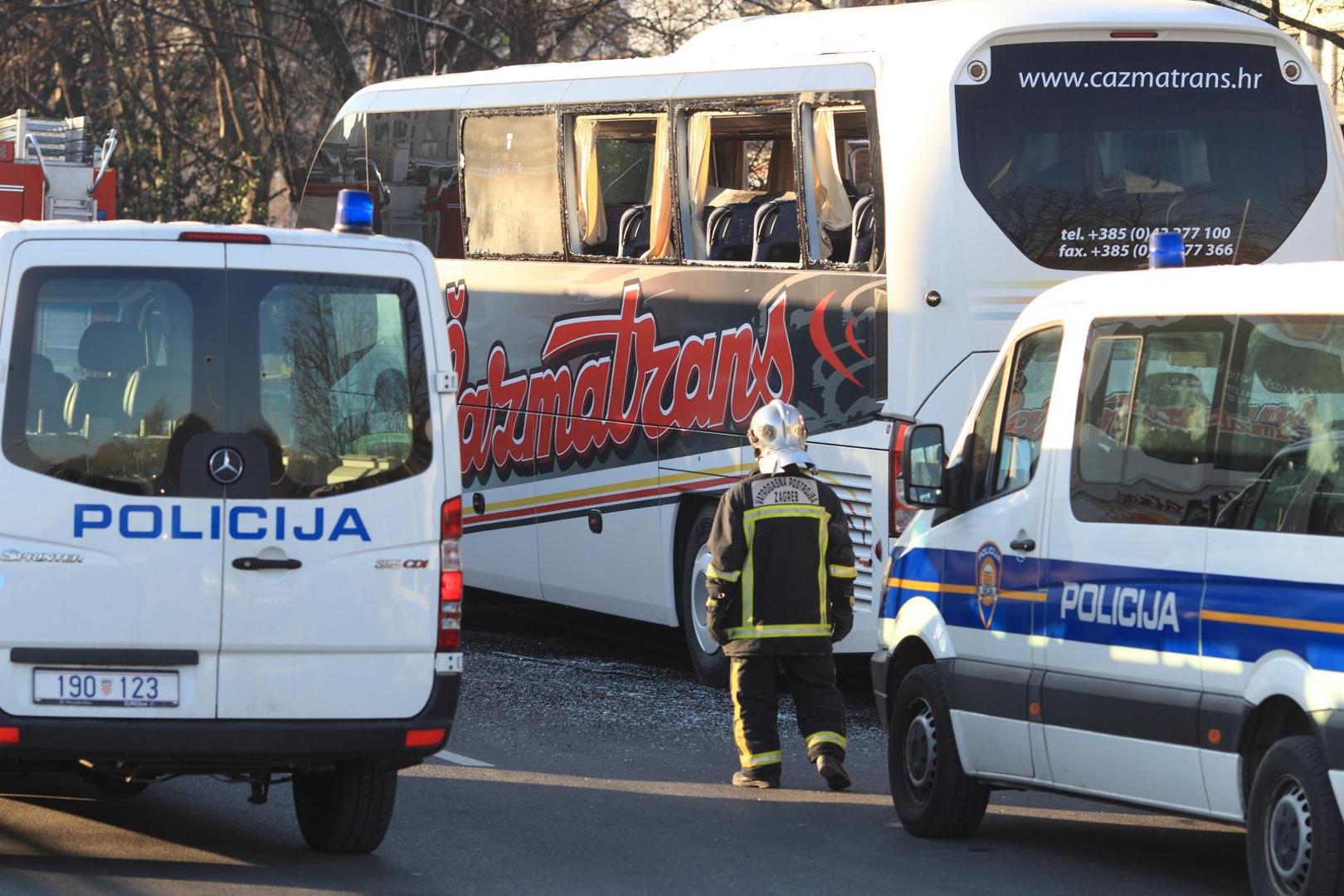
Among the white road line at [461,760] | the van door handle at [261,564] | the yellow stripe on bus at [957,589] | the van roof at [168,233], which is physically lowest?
the white road line at [461,760]

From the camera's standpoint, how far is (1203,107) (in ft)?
39.3

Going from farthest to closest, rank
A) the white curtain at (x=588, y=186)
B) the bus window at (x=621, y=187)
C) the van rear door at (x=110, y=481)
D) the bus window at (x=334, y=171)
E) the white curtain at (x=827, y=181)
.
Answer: the bus window at (x=334, y=171)
the white curtain at (x=588, y=186)
the bus window at (x=621, y=187)
the white curtain at (x=827, y=181)
the van rear door at (x=110, y=481)

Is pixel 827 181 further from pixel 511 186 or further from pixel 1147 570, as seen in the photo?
pixel 1147 570

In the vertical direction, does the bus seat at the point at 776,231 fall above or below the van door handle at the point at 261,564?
above

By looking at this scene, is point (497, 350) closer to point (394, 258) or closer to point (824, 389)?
point (824, 389)

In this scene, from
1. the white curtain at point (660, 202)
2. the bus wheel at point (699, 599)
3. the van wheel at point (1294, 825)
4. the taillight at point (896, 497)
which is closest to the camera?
the van wheel at point (1294, 825)

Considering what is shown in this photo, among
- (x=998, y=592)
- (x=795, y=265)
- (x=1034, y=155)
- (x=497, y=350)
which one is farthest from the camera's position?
(x=497, y=350)

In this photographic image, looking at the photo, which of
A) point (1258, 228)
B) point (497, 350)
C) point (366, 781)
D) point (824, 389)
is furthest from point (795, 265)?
point (366, 781)

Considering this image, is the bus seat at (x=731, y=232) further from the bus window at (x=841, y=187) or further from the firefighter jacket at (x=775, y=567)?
the firefighter jacket at (x=775, y=567)

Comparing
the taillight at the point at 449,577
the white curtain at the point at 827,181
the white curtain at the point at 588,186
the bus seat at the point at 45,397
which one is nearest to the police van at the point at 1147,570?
the taillight at the point at 449,577

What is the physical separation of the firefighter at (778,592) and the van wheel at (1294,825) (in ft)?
10.5

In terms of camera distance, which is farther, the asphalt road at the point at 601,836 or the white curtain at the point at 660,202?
the white curtain at the point at 660,202

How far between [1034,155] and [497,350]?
5.00 m

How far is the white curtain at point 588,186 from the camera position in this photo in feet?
47.9
